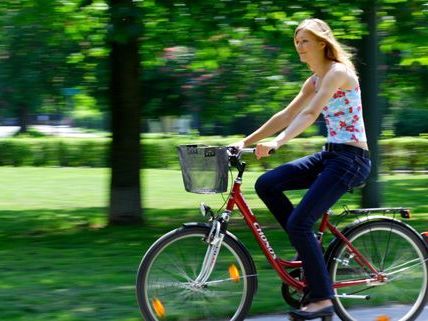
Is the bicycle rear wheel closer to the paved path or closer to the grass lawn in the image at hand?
the paved path

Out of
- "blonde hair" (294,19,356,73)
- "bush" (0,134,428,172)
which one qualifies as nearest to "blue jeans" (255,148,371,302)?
"blonde hair" (294,19,356,73)

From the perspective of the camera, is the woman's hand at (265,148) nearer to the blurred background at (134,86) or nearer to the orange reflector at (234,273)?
the orange reflector at (234,273)

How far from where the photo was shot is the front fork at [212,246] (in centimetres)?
487

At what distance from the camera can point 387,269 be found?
5.27m

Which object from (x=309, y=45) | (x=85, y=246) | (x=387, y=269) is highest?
(x=309, y=45)

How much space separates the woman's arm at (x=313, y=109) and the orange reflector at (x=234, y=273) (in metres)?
0.73

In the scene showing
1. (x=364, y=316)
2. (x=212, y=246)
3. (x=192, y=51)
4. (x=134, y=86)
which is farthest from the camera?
(x=192, y=51)

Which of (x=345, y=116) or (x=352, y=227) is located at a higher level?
(x=345, y=116)

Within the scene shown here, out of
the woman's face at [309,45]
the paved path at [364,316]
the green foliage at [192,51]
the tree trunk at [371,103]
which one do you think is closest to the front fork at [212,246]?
the paved path at [364,316]

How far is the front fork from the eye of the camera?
16.0ft

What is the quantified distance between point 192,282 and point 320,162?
3.43 ft

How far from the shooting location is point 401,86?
1394 centimetres

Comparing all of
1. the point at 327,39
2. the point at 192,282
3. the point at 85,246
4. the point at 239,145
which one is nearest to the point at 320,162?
the point at 239,145

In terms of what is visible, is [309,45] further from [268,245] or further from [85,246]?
[85,246]
